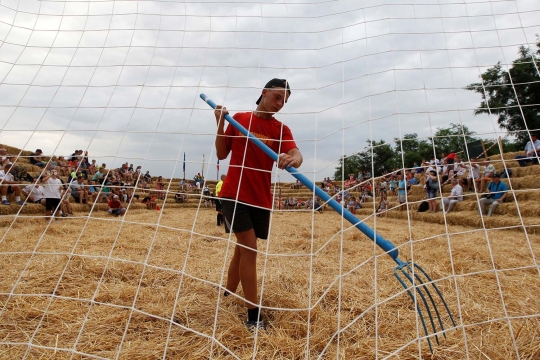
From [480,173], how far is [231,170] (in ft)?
20.4

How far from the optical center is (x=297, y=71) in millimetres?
2311

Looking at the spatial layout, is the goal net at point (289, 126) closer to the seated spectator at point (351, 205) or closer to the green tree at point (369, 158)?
the green tree at point (369, 158)

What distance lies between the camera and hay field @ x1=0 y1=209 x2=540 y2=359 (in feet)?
4.50

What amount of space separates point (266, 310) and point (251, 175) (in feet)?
2.28

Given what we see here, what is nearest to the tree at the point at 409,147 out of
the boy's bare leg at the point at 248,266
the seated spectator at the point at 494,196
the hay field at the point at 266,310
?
the hay field at the point at 266,310

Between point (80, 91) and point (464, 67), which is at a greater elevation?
point (464, 67)

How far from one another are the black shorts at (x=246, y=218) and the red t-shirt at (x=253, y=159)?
4cm

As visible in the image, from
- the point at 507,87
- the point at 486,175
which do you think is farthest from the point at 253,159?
the point at 486,175

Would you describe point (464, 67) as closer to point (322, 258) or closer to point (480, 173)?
point (322, 258)

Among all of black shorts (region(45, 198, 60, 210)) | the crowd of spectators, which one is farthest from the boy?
black shorts (region(45, 198, 60, 210))

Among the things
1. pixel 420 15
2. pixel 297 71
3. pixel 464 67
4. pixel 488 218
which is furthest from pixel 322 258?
pixel 488 218

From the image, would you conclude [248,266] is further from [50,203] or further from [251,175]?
[50,203]

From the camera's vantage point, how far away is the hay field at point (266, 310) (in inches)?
53.9

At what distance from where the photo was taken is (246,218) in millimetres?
1628
